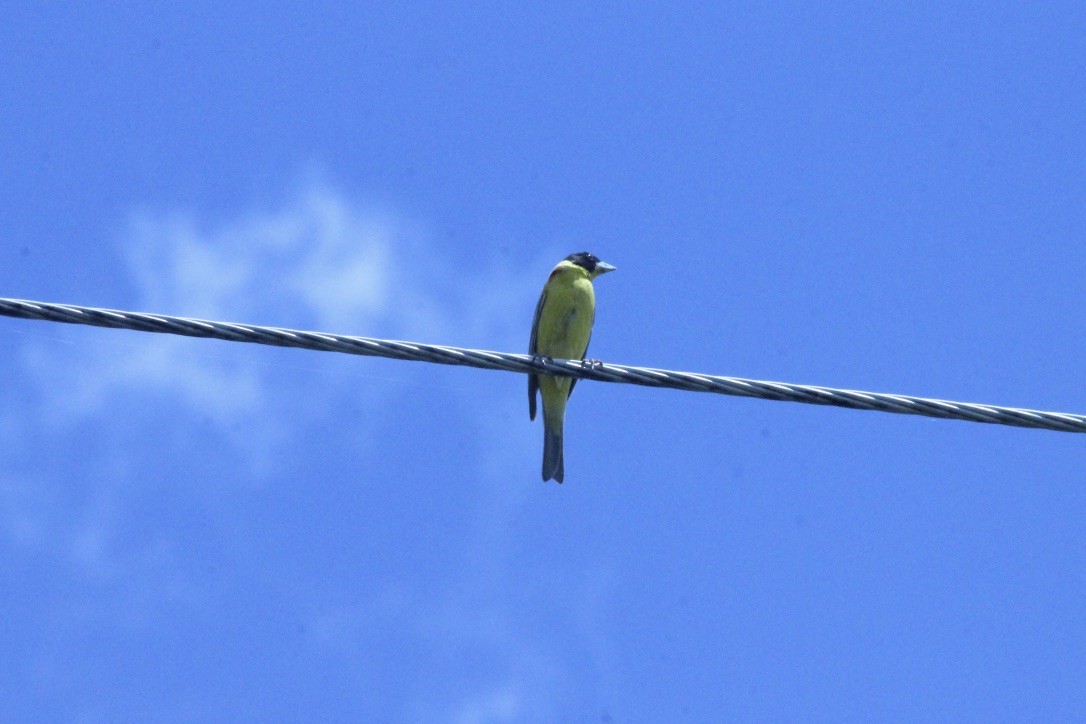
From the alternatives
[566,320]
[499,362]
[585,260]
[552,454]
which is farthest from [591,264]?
[499,362]

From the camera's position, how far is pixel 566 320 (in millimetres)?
10516

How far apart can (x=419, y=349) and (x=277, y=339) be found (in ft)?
1.59

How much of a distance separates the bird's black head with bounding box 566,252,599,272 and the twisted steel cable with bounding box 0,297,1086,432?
610cm

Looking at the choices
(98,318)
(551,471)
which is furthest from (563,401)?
(98,318)

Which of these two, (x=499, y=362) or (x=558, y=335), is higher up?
(x=558, y=335)

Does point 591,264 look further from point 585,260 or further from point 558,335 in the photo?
point 558,335

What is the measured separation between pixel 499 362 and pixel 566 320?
5.40 metres

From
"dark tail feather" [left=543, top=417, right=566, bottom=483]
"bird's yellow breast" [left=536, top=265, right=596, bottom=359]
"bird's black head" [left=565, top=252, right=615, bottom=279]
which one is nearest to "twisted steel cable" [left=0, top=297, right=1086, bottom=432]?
"dark tail feather" [left=543, top=417, right=566, bottom=483]

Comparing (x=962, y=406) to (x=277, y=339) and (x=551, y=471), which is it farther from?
(x=551, y=471)

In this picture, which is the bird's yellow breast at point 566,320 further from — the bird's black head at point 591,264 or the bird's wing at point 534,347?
the bird's black head at point 591,264

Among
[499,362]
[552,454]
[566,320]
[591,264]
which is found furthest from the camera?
[591,264]

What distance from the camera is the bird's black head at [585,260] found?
11328mm

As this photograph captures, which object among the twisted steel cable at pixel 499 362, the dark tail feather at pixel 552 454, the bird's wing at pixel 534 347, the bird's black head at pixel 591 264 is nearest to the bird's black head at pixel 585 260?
the bird's black head at pixel 591 264

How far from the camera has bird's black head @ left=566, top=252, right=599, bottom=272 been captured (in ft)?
37.2
